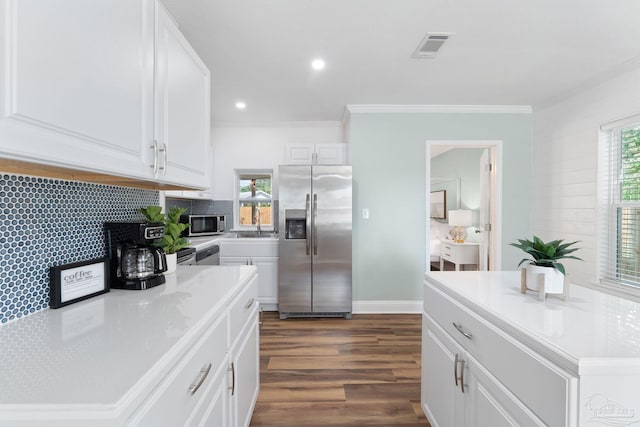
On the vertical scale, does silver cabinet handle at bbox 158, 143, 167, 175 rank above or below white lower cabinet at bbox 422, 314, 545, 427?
above

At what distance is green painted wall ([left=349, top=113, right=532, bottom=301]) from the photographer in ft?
11.6

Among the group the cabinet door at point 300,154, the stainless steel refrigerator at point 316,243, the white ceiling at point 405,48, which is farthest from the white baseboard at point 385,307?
the white ceiling at point 405,48

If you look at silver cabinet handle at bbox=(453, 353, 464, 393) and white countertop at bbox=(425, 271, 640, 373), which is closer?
white countertop at bbox=(425, 271, 640, 373)

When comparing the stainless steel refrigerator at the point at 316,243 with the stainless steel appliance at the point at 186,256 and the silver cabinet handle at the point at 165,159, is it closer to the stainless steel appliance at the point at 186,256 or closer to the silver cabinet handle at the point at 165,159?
the stainless steel appliance at the point at 186,256

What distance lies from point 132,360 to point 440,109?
3.75 meters

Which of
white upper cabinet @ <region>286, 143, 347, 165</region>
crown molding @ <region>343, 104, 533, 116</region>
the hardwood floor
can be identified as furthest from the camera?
white upper cabinet @ <region>286, 143, 347, 165</region>

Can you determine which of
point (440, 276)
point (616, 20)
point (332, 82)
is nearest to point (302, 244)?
point (332, 82)

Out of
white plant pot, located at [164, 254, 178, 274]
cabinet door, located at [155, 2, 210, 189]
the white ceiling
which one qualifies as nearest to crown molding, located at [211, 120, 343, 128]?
the white ceiling

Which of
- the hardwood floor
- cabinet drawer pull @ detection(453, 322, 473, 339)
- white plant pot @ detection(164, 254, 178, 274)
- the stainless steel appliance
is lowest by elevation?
the hardwood floor

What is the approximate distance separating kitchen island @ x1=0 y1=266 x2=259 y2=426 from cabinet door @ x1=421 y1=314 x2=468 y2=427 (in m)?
0.97

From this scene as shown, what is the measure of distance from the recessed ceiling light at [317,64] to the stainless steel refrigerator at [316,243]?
1.05 m

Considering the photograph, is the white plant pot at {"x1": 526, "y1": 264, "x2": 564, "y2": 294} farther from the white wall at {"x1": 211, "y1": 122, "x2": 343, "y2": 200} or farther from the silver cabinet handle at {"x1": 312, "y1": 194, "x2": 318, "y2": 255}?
the white wall at {"x1": 211, "y1": 122, "x2": 343, "y2": 200}

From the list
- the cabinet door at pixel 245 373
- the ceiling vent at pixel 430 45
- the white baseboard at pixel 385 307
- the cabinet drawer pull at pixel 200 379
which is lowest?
the white baseboard at pixel 385 307

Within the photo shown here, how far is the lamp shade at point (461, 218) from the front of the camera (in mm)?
4914
